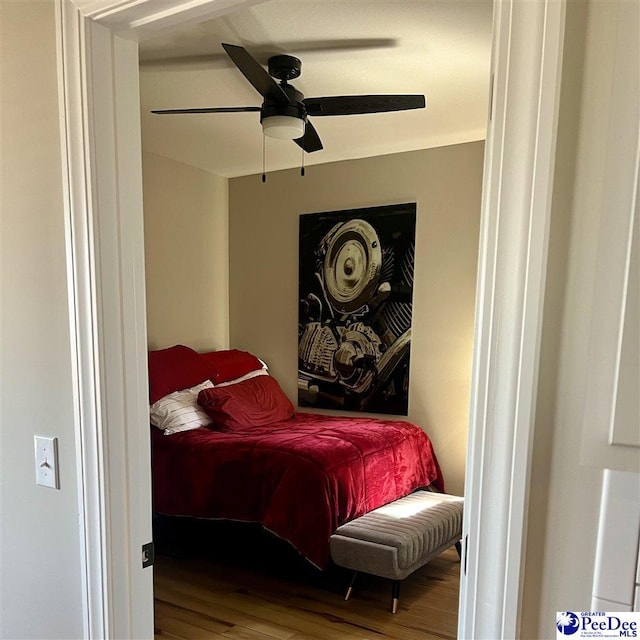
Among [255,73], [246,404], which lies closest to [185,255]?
[246,404]

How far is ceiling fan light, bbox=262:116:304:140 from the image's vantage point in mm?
2482

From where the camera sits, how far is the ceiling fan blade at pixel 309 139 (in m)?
2.92

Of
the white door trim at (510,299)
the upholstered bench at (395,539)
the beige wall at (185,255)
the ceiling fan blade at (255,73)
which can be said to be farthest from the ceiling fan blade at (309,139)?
the white door trim at (510,299)

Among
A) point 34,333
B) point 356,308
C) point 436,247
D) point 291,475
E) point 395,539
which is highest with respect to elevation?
point 436,247

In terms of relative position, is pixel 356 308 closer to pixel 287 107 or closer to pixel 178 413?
pixel 178 413

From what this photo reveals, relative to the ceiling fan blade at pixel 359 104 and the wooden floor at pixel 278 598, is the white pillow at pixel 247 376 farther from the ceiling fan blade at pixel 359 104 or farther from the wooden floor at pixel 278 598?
the ceiling fan blade at pixel 359 104

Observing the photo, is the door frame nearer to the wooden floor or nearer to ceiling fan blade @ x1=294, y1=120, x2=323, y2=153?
the wooden floor

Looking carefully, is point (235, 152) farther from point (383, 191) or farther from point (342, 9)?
point (342, 9)

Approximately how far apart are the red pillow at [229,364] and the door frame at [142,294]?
2.77 metres

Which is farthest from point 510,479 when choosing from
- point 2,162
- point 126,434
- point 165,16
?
point 2,162

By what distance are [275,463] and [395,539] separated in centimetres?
72

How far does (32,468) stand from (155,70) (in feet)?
6.48

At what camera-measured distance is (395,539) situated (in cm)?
268

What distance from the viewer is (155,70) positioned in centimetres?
259
